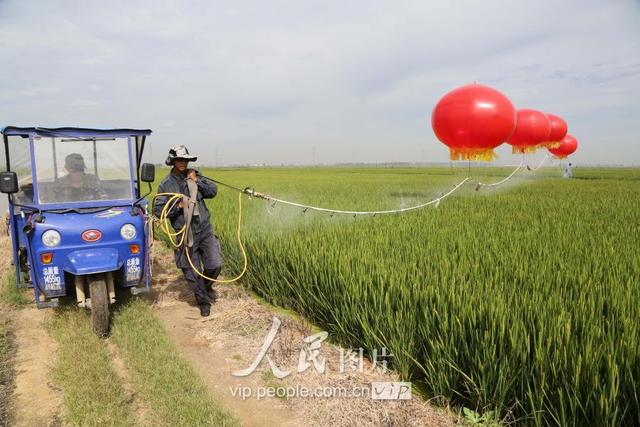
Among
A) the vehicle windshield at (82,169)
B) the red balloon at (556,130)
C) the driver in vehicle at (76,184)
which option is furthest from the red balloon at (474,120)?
the driver in vehicle at (76,184)

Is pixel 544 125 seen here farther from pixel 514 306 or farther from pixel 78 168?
pixel 78 168

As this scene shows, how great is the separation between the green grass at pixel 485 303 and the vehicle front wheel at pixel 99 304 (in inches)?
68.6

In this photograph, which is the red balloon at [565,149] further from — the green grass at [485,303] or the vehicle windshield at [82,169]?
the vehicle windshield at [82,169]

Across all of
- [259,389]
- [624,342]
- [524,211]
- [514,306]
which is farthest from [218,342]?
[524,211]

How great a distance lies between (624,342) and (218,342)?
10.2ft

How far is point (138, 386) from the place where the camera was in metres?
3.08

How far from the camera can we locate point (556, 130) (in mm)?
11750

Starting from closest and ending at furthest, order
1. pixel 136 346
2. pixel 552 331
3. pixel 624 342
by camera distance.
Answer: pixel 624 342 < pixel 552 331 < pixel 136 346

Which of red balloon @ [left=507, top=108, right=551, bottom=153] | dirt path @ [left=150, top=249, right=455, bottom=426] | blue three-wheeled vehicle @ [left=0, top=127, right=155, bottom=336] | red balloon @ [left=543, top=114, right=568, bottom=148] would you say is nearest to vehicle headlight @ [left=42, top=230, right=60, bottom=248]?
blue three-wheeled vehicle @ [left=0, top=127, right=155, bottom=336]

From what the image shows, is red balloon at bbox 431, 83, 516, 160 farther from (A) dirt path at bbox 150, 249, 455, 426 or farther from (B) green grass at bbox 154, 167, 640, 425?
(A) dirt path at bbox 150, 249, 455, 426

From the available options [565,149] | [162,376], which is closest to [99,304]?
[162,376]

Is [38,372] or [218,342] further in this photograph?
[218,342]

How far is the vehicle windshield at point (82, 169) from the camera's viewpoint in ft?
13.4

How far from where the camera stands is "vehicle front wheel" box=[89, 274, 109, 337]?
3912 millimetres
